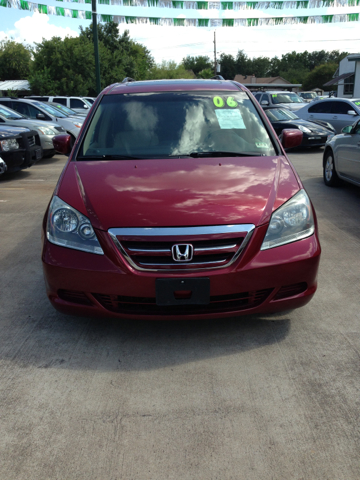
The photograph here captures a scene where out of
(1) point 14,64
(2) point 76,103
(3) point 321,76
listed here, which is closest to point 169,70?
(3) point 321,76

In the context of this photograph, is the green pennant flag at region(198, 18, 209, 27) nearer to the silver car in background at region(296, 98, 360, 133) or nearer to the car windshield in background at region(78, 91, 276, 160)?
the silver car in background at region(296, 98, 360, 133)

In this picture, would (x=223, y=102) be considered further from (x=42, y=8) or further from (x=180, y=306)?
(x=42, y=8)

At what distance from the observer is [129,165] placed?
12.3 feet

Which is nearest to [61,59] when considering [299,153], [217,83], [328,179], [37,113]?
[37,113]

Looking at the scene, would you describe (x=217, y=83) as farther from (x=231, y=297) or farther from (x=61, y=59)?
(x=61, y=59)

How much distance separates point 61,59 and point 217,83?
121ft

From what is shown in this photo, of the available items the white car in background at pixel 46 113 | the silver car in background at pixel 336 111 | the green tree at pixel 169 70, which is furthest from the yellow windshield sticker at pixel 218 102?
the green tree at pixel 169 70

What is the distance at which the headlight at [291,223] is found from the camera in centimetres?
310

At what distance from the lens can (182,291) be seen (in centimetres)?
295

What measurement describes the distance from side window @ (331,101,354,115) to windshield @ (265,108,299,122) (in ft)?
4.42

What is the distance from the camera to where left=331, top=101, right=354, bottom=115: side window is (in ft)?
51.0

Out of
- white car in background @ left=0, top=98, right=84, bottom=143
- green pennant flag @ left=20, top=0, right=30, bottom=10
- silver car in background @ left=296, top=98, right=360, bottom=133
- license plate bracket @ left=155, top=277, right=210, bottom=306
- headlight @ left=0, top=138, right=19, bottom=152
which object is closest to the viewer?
license plate bracket @ left=155, top=277, right=210, bottom=306

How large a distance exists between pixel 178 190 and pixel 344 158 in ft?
18.5

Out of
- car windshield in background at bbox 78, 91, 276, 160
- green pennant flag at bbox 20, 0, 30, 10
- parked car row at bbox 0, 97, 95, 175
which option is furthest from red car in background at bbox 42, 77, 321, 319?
green pennant flag at bbox 20, 0, 30, 10
